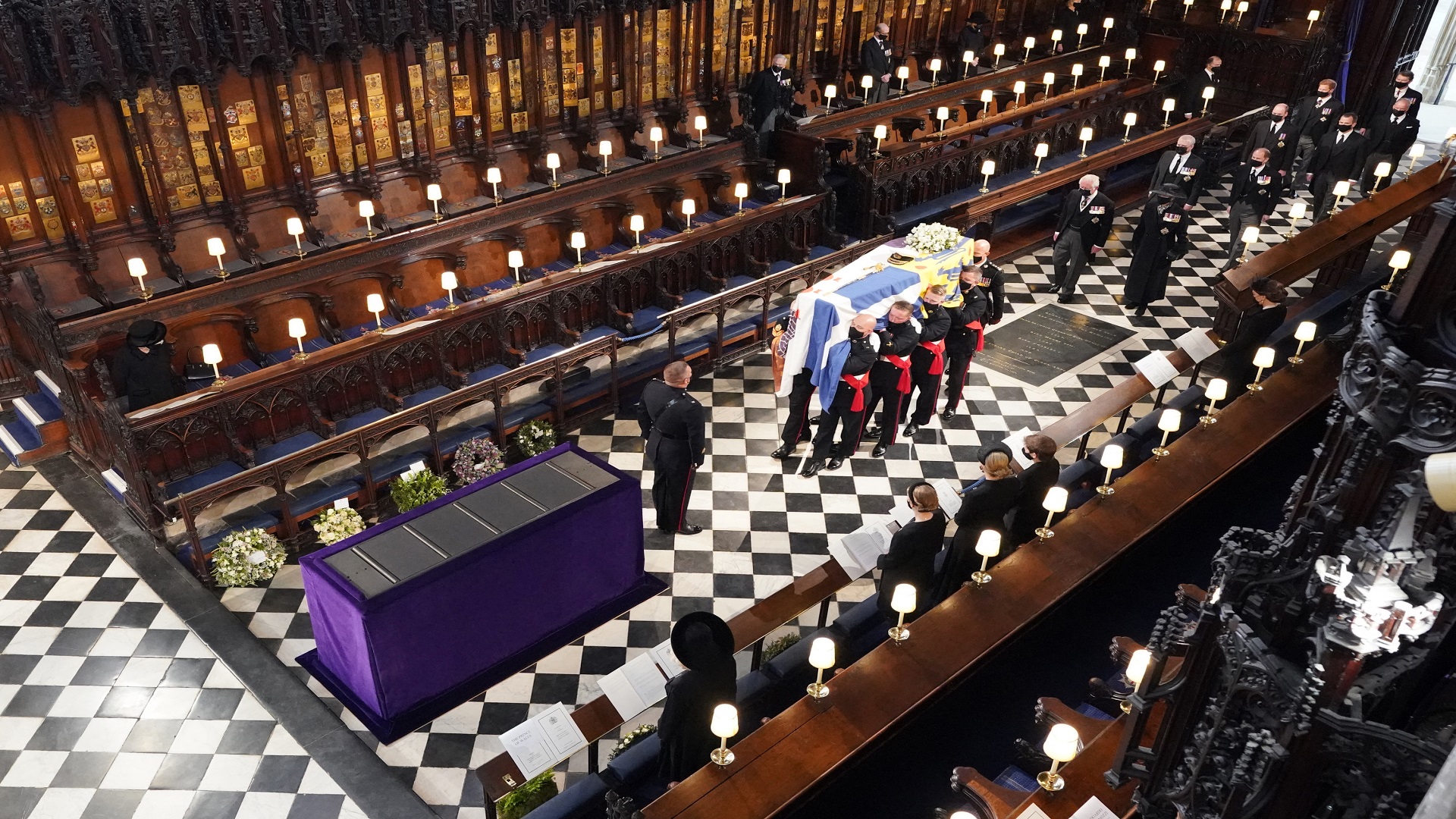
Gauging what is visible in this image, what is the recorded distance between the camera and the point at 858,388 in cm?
965

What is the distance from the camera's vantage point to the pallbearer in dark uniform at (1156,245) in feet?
41.5

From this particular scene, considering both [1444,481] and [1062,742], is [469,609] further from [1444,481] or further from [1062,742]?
[1444,481]

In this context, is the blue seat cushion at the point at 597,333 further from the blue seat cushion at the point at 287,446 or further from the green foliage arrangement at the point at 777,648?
the green foliage arrangement at the point at 777,648

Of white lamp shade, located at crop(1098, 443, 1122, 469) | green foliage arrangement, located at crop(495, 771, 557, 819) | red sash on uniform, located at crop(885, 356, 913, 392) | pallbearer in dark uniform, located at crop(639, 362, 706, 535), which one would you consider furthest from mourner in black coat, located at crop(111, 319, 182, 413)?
white lamp shade, located at crop(1098, 443, 1122, 469)

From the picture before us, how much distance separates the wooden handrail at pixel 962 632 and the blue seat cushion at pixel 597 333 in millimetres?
5277

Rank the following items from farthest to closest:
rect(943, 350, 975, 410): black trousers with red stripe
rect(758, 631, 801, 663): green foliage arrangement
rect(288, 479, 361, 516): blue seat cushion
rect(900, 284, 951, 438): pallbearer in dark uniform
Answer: rect(943, 350, 975, 410): black trousers with red stripe
rect(900, 284, 951, 438): pallbearer in dark uniform
rect(288, 479, 361, 516): blue seat cushion
rect(758, 631, 801, 663): green foliage arrangement

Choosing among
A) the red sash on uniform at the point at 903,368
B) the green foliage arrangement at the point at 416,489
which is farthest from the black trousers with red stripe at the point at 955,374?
the green foliage arrangement at the point at 416,489

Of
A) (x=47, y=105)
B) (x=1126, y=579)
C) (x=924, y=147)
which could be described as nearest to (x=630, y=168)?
(x=924, y=147)

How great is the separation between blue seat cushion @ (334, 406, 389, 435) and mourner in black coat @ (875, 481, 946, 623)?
4935 mm

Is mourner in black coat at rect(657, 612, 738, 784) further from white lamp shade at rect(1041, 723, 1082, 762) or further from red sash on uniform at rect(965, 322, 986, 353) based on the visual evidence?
red sash on uniform at rect(965, 322, 986, 353)

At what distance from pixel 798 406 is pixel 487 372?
10.3 feet

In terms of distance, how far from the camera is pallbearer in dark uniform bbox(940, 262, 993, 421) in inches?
405

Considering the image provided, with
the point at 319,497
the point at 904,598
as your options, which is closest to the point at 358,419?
the point at 319,497

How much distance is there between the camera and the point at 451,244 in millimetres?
11055
